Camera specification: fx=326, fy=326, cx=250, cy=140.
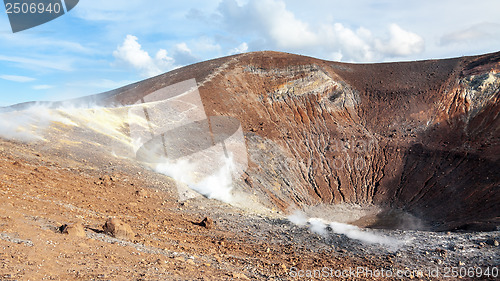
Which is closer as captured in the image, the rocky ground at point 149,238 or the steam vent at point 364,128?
the rocky ground at point 149,238

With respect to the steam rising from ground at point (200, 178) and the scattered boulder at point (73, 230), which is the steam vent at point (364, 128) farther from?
the scattered boulder at point (73, 230)

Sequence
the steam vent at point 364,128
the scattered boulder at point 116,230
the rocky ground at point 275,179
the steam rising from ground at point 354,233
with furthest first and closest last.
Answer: the steam vent at point 364,128
the steam rising from ground at point 354,233
the scattered boulder at point 116,230
the rocky ground at point 275,179

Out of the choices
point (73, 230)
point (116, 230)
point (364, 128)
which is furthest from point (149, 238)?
point (364, 128)

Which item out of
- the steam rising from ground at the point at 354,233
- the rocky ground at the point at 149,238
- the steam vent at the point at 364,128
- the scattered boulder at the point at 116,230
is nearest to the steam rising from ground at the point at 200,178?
the rocky ground at the point at 149,238

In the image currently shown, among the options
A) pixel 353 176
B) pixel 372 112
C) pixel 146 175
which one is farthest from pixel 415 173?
pixel 146 175

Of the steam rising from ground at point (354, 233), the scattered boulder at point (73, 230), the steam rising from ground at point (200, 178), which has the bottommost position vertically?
the steam rising from ground at point (354, 233)

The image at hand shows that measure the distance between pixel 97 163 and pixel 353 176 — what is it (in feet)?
64.4

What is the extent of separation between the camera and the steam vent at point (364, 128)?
76.9 feet

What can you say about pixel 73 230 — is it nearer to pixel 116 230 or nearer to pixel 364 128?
pixel 116 230

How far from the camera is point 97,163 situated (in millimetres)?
15398

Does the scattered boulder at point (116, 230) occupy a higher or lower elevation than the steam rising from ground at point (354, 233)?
higher

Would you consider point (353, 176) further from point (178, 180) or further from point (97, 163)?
point (97, 163)

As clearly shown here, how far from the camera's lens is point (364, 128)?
104 ft

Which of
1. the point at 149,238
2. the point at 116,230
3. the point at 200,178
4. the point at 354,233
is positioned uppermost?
the point at 116,230
